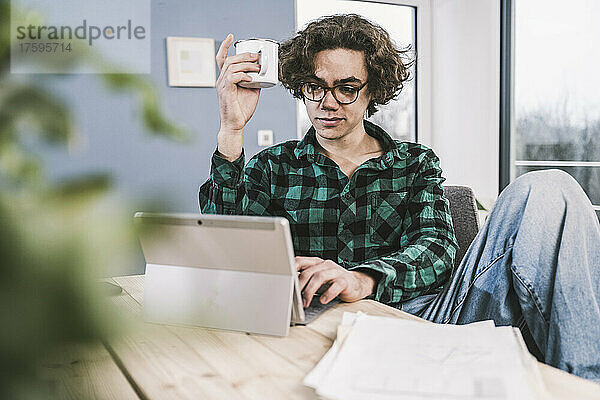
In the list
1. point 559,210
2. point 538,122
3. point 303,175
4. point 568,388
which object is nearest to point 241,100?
point 303,175

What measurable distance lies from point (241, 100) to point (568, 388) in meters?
0.95

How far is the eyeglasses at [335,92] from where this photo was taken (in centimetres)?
156

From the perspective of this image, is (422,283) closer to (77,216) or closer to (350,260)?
(350,260)

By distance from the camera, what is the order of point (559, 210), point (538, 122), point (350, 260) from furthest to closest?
point (538, 122) → point (350, 260) → point (559, 210)

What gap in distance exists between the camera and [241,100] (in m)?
1.38

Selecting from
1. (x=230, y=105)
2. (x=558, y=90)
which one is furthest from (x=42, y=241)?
(x=558, y=90)

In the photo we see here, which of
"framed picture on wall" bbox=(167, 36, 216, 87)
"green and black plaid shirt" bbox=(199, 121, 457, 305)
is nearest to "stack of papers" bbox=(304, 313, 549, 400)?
"green and black plaid shirt" bbox=(199, 121, 457, 305)

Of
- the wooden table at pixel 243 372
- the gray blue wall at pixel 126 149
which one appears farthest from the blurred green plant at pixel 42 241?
the wooden table at pixel 243 372

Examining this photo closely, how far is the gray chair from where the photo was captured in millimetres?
1688

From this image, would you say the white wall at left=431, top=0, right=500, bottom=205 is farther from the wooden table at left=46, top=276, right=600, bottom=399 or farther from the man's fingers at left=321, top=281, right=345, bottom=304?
the wooden table at left=46, top=276, right=600, bottom=399

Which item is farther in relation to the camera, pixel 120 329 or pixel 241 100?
Result: pixel 241 100

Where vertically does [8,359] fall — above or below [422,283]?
above

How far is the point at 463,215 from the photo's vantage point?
1706 mm

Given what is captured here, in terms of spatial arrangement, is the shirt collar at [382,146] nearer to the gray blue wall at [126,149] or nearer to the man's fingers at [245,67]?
the man's fingers at [245,67]
